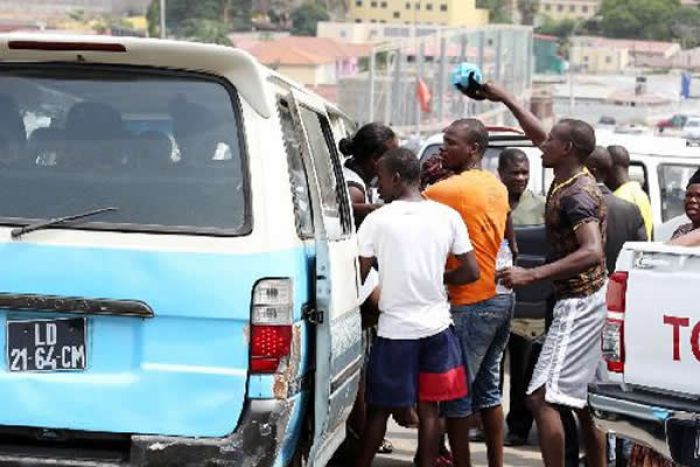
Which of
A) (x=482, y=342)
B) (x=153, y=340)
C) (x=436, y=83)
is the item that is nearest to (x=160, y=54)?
(x=153, y=340)

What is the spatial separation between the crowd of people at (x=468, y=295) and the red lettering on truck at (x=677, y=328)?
143cm

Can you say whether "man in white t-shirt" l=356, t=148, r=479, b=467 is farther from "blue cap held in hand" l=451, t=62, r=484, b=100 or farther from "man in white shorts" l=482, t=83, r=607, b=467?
"blue cap held in hand" l=451, t=62, r=484, b=100

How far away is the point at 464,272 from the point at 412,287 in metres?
0.31

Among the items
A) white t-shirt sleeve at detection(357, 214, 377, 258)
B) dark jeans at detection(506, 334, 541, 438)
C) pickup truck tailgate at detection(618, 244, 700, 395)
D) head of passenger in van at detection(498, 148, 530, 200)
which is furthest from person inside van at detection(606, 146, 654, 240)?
pickup truck tailgate at detection(618, 244, 700, 395)

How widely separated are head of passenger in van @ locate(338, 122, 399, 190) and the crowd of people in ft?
2.11

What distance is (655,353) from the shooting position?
571 centimetres

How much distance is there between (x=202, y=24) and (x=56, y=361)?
173 m

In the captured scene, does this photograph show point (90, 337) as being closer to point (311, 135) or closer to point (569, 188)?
point (311, 135)

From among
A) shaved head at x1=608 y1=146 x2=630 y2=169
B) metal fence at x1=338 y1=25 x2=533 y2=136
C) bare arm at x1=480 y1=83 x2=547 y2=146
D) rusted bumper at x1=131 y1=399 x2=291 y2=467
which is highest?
bare arm at x1=480 y1=83 x2=547 y2=146

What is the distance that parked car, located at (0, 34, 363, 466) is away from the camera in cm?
534

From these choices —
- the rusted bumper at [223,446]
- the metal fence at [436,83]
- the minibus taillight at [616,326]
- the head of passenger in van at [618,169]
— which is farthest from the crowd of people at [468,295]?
the metal fence at [436,83]

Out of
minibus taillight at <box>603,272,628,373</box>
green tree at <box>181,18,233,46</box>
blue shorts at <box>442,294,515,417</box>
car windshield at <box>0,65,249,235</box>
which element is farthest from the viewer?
green tree at <box>181,18,233,46</box>

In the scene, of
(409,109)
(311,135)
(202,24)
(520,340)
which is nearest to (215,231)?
(311,135)

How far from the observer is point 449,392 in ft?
24.1
